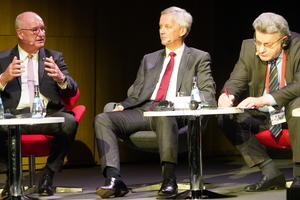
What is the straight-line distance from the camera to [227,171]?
5594mm

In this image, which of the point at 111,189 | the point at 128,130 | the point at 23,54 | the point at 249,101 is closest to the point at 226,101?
the point at 249,101

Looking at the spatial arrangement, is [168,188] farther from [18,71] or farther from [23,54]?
[23,54]

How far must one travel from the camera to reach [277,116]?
3.99 meters

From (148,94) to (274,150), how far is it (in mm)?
1064

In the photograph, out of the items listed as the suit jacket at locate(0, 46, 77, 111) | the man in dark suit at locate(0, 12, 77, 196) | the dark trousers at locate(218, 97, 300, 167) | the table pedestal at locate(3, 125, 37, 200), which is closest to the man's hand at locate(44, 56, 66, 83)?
the man in dark suit at locate(0, 12, 77, 196)

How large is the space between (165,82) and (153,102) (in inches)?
10.8

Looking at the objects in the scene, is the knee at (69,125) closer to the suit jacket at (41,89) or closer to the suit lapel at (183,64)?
the suit jacket at (41,89)

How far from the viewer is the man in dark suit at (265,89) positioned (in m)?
3.94

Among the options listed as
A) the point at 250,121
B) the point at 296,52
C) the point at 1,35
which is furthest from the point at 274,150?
the point at 1,35

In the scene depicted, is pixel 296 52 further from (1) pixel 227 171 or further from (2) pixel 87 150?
(2) pixel 87 150

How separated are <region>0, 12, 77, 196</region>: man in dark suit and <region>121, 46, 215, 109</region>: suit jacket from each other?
0.51m

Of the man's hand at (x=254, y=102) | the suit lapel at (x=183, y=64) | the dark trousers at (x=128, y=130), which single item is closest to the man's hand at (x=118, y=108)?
the dark trousers at (x=128, y=130)

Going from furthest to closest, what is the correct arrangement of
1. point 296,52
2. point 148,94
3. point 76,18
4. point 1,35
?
point 76,18, point 1,35, point 148,94, point 296,52

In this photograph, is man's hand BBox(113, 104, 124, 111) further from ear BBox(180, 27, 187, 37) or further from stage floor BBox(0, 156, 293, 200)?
ear BBox(180, 27, 187, 37)
